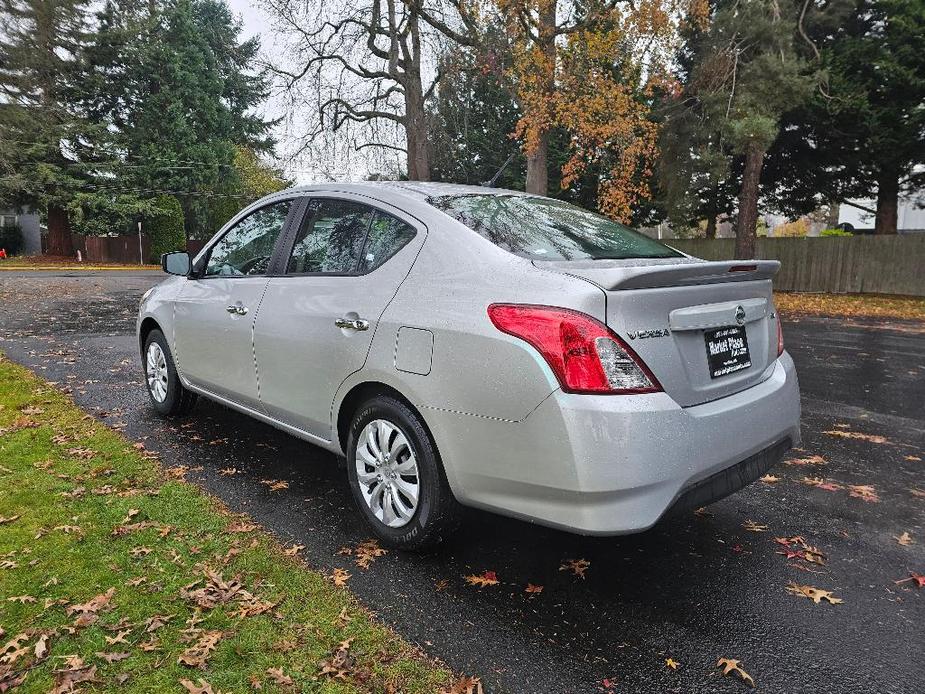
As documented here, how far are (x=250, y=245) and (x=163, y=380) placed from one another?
5.59ft

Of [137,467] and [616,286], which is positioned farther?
[137,467]

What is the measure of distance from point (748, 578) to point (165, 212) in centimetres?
3783

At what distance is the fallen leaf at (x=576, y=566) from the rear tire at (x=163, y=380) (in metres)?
3.48

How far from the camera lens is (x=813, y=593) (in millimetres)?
2840

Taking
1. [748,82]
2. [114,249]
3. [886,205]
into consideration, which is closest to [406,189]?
[748,82]

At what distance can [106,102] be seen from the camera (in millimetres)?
35375

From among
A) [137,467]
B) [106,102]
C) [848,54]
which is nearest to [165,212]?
[106,102]

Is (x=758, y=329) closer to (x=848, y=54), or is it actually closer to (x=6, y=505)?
(x=6, y=505)

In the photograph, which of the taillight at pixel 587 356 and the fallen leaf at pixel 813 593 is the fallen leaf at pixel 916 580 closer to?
the fallen leaf at pixel 813 593

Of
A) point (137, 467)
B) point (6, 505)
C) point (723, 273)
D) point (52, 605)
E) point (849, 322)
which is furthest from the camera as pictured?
point (849, 322)

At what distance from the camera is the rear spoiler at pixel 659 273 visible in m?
2.50

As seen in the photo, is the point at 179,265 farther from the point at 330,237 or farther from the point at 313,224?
the point at 330,237

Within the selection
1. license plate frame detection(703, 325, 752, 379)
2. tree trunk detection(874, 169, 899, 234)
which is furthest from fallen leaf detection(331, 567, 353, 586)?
tree trunk detection(874, 169, 899, 234)

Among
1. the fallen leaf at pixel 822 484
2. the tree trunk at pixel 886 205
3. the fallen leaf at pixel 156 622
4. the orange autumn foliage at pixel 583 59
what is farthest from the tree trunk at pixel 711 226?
the fallen leaf at pixel 156 622
